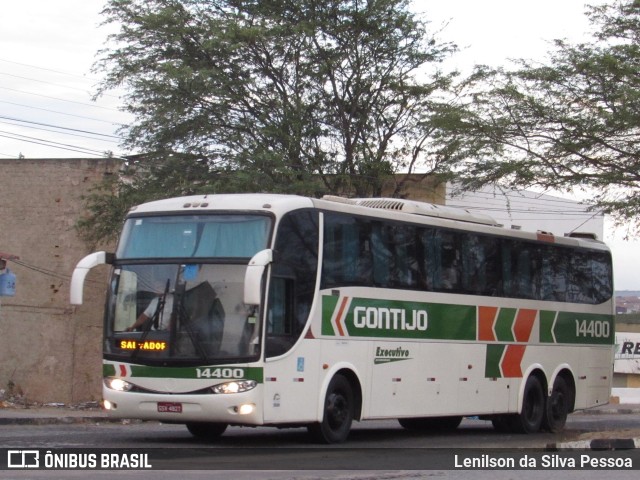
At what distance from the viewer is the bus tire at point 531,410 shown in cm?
1919

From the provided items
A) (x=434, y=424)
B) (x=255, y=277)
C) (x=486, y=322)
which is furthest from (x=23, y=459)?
(x=434, y=424)

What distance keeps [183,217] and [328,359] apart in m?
2.73

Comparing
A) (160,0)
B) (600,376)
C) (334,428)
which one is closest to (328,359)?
(334,428)

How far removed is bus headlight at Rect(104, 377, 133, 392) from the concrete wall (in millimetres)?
17120

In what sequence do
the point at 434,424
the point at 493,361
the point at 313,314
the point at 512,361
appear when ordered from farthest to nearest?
the point at 434,424, the point at 512,361, the point at 493,361, the point at 313,314

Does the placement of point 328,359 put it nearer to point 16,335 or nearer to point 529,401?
point 529,401

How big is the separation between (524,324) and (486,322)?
4.38 ft

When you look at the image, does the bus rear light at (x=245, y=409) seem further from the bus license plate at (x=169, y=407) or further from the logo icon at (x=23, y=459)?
the logo icon at (x=23, y=459)

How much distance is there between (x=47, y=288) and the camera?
31438 mm

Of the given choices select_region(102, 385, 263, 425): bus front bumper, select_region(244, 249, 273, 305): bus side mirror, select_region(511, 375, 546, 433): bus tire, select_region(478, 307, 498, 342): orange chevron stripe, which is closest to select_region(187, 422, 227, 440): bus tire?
select_region(102, 385, 263, 425): bus front bumper

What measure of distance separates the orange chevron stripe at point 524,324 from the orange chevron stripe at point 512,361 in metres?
0.18

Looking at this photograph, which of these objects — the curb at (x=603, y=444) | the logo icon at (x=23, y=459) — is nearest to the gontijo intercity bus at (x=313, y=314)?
the logo icon at (x=23, y=459)

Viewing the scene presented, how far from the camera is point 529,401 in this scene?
1948 centimetres

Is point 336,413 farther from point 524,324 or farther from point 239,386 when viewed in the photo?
point 524,324
